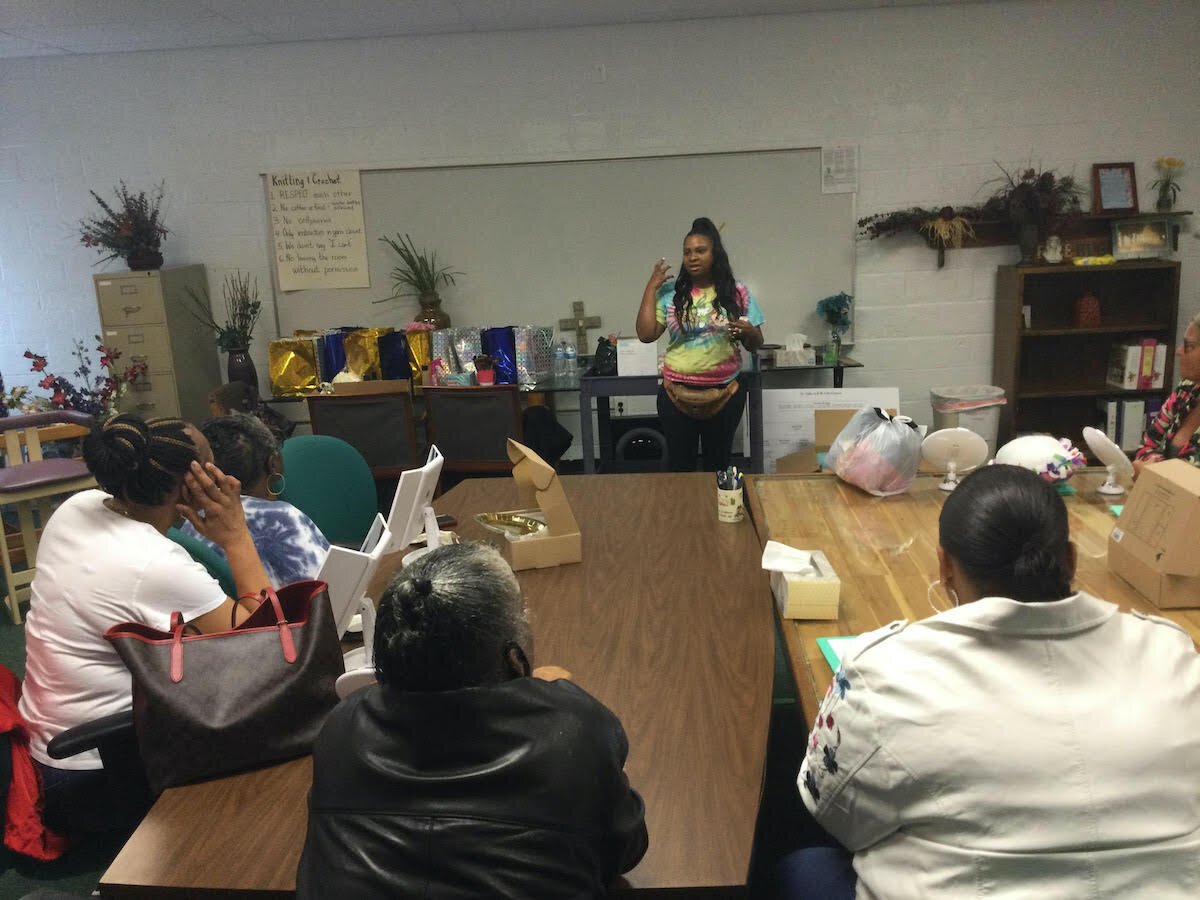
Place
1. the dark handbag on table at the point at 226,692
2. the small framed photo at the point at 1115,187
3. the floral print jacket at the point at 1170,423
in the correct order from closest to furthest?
the dark handbag on table at the point at 226,692 < the floral print jacket at the point at 1170,423 < the small framed photo at the point at 1115,187

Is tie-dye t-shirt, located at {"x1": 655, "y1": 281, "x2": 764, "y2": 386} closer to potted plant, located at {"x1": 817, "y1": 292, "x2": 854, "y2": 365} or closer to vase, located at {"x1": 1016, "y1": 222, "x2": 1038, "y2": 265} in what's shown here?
potted plant, located at {"x1": 817, "y1": 292, "x2": 854, "y2": 365}

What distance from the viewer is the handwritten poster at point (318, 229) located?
5102mm

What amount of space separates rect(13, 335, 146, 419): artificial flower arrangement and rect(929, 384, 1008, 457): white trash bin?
4330 mm

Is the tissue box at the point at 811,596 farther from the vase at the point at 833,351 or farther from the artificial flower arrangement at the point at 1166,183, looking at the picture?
the artificial flower arrangement at the point at 1166,183

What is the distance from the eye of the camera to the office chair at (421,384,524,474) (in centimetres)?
456

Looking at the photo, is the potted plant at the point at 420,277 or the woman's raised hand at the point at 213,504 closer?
the woman's raised hand at the point at 213,504

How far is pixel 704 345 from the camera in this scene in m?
3.71

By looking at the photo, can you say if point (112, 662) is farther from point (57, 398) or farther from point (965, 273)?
point (965, 273)

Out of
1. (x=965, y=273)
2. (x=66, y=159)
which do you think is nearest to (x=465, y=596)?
(x=965, y=273)

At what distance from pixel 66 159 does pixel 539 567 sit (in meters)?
4.67

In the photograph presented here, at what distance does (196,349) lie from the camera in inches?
203

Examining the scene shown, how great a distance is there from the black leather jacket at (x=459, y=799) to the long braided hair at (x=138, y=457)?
95 centimetres

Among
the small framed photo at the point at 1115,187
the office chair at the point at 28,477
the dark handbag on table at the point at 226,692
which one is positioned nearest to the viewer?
the dark handbag on table at the point at 226,692

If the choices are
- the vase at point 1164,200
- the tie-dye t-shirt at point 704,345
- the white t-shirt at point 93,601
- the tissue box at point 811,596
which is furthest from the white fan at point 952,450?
the vase at point 1164,200
